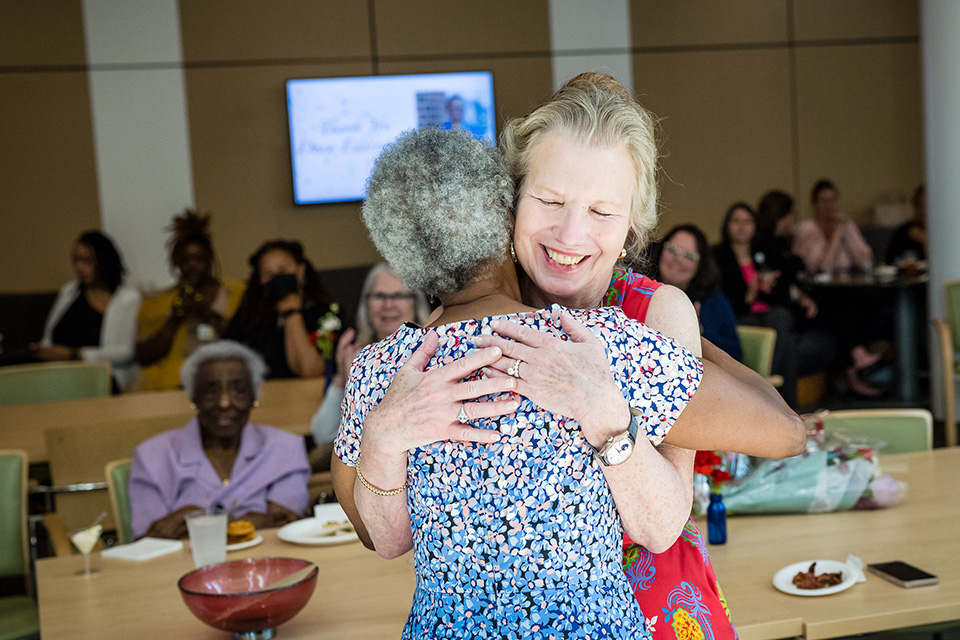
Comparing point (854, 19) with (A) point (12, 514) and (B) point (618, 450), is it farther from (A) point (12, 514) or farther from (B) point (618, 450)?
(B) point (618, 450)

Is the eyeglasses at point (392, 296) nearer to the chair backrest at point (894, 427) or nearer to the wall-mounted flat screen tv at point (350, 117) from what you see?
the chair backrest at point (894, 427)

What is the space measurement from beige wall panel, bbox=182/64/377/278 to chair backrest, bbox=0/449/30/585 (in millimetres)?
4611

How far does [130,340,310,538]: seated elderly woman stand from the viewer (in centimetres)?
293

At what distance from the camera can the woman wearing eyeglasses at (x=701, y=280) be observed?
4.50 m

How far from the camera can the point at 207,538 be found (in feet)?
7.48

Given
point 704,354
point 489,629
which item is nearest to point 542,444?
point 489,629

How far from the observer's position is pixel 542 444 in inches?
46.3

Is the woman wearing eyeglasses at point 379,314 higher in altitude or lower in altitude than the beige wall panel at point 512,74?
lower

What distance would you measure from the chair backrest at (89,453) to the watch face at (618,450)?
2.61 m

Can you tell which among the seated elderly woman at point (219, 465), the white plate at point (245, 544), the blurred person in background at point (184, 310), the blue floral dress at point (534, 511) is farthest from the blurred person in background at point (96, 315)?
the blue floral dress at point (534, 511)

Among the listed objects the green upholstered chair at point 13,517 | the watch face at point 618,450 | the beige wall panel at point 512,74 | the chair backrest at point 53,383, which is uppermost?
the beige wall panel at point 512,74

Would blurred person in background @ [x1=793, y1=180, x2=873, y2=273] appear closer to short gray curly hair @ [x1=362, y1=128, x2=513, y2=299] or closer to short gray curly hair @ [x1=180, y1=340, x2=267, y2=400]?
short gray curly hair @ [x1=180, y1=340, x2=267, y2=400]

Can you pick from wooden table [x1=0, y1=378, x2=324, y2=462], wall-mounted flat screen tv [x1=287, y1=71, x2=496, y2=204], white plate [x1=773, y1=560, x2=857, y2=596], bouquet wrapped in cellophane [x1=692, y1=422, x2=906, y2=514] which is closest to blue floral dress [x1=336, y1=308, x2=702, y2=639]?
white plate [x1=773, y1=560, x2=857, y2=596]

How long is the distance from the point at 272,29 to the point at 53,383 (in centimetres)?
376
